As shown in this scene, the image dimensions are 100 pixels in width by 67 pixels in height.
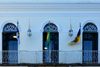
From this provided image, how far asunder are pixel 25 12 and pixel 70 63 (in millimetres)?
4045

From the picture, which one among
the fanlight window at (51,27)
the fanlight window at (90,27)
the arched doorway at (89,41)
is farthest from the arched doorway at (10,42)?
the fanlight window at (90,27)

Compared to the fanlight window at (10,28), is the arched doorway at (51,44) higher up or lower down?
lower down

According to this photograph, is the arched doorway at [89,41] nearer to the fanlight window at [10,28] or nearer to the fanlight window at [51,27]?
the fanlight window at [51,27]

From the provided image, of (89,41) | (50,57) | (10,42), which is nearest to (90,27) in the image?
(89,41)

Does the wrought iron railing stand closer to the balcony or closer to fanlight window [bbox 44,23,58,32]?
the balcony

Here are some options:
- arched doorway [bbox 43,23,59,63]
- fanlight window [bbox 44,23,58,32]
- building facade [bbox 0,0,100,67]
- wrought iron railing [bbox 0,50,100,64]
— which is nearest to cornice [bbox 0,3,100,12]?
building facade [bbox 0,0,100,67]

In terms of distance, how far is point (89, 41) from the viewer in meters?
7.50

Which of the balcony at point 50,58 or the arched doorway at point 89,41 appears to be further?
the arched doorway at point 89,41

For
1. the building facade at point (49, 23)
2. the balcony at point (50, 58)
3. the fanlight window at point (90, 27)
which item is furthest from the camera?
the fanlight window at point (90, 27)

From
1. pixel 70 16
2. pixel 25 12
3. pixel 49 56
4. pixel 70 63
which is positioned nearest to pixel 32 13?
pixel 25 12

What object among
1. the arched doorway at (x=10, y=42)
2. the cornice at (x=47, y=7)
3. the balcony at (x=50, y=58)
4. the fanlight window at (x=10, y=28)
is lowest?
the balcony at (x=50, y=58)

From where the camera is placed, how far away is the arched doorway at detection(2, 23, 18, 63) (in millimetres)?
7086

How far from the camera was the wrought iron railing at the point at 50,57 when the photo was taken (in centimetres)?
670

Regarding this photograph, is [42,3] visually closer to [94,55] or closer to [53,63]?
[53,63]
